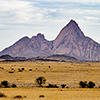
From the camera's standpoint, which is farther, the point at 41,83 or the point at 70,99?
the point at 41,83

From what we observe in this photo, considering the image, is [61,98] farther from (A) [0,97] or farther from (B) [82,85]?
(B) [82,85]

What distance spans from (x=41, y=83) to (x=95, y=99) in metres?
21.9

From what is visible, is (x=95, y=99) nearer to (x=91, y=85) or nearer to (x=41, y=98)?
(x=41, y=98)

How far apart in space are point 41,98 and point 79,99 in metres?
4.07

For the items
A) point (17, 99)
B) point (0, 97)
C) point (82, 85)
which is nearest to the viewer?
point (17, 99)

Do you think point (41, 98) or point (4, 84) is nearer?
point (41, 98)

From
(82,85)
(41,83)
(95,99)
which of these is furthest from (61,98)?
(41,83)

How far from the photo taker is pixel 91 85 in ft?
156

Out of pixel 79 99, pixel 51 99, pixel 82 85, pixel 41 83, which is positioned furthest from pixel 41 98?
pixel 41 83

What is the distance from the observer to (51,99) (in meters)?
30.4

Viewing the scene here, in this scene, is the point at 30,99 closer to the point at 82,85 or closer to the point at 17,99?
the point at 17,99

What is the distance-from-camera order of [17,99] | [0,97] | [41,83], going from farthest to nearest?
1. [41,83]
2. [0,97]
3. [17,99]

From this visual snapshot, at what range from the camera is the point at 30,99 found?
29.7 meters

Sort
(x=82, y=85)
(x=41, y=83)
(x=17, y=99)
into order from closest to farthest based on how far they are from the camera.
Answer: (x=17, y=99), (x=82, y=85), (x=41, y=83)
